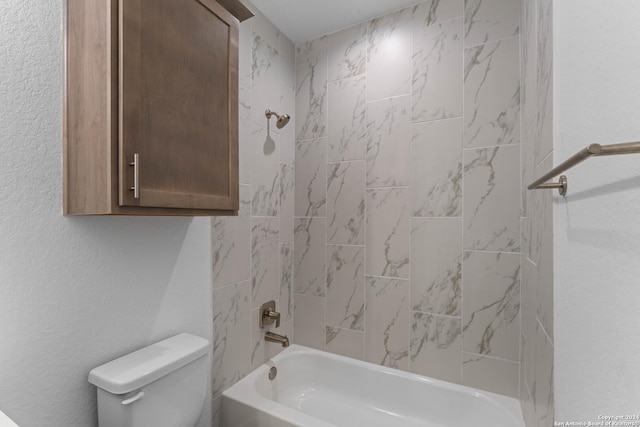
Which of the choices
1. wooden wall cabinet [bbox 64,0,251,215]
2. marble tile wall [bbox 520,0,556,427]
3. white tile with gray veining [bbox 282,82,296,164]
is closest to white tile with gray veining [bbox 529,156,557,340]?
marble tile wall [bbox 520,0,556,427]

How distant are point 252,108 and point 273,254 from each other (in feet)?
2.97

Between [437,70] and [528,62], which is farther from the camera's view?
[437,70]

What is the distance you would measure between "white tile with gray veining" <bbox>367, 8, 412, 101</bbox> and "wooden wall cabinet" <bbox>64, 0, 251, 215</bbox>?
3.47 ft

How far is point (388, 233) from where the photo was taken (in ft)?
6.17

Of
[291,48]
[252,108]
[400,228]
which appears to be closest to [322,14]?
[291,48]

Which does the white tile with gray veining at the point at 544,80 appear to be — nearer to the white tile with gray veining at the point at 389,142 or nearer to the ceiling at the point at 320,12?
the white tile with gray veining at the point at 389,142

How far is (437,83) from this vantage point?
5.72 feet

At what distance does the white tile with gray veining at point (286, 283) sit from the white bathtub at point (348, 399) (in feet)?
0.83

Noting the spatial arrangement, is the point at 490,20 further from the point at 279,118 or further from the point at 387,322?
the point at 387,322

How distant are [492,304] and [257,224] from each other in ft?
4.45

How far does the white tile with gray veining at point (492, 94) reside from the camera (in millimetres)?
1567

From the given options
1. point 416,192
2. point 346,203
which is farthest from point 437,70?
point 346,203

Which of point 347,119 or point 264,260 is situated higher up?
point 347,119

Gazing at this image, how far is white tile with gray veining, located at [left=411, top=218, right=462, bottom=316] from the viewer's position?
1698 millimetres
